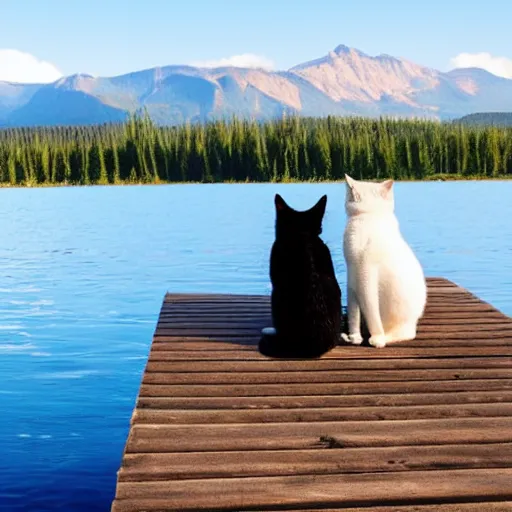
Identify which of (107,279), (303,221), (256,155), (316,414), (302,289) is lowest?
(256,155)

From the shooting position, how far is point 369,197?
4520mm

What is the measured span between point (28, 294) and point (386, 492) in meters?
10.4

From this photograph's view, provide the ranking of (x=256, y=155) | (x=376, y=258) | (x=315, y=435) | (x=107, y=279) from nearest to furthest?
(x=315, y=435), (x=376, y=258), (x=107, y=279), (x=256, y=155)

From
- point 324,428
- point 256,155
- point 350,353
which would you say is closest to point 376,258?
point 350,353

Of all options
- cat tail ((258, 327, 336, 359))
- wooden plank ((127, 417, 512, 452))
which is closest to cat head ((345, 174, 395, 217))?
cat tail ((258, 327, 336, 359))

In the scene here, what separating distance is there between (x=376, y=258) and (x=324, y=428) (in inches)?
53.0

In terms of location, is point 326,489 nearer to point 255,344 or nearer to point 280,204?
point 280,204

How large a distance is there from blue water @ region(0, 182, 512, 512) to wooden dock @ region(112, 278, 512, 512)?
1.28m

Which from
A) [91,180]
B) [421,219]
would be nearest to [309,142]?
[91,180]

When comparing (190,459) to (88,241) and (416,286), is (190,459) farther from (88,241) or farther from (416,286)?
(88,241)

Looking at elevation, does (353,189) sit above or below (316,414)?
above

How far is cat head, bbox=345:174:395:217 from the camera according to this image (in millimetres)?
4516

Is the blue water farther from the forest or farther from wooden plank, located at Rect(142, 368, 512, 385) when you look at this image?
the forest

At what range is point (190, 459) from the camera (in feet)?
9.82
